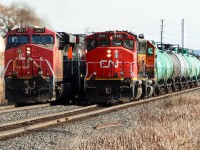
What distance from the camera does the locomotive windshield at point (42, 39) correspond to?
17.6 metres

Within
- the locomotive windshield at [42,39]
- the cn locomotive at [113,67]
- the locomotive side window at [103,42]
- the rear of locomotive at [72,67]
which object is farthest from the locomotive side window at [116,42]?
the locomotive windshield at [42,39]

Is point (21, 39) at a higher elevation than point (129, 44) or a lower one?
higher

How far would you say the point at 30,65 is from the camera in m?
17.7

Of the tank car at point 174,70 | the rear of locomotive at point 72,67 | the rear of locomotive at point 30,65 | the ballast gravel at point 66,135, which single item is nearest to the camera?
the ballast gravel at point 66,135

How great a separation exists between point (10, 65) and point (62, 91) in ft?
8.07

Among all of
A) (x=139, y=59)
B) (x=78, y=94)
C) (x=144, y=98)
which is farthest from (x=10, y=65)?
(x=144, y=98)

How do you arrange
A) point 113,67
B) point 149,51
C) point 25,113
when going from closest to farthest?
point 25,113 < point 113,67 < point 149,51

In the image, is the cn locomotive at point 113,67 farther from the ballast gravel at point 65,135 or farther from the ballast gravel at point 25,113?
the ballast gravel at point 65,135

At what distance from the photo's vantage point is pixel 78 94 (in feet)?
67.3

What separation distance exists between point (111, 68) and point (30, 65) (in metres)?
3.40

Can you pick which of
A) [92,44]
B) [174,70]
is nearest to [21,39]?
[92,44]

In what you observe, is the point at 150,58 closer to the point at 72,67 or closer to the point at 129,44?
the point at 129,44

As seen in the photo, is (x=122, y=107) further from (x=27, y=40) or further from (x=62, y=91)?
(x=27, y=40)

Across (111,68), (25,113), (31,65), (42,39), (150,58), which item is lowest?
(25,113)
